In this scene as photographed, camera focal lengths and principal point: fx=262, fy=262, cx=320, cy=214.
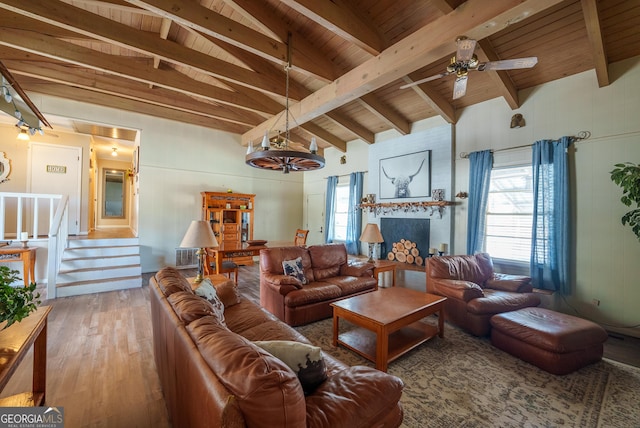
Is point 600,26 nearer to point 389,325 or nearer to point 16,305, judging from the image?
point 389,325

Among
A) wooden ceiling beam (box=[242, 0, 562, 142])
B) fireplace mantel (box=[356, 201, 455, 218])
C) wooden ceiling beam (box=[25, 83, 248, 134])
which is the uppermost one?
wooden ceiling beam (box=[25, 83, 248, 134])

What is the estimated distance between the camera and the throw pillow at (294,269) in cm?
358

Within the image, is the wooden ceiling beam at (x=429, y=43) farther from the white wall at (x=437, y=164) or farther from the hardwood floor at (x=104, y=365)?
the hardwood floor at (x=104, y=365)

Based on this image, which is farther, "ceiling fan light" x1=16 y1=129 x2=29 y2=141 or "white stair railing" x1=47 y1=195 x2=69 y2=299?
"ceiling fan light" x1=16 y1=129 x2=29 y2=141

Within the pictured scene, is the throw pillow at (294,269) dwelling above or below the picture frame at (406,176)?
below

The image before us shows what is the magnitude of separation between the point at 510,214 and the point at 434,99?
224 centimetres

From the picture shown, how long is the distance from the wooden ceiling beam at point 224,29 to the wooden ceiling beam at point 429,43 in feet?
1.62

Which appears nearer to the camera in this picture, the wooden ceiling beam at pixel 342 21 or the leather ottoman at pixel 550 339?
the leather ottoman at pixel 550 339

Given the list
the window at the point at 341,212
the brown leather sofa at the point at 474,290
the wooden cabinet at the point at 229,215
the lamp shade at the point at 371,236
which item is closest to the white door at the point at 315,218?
the window at the point at 341,212

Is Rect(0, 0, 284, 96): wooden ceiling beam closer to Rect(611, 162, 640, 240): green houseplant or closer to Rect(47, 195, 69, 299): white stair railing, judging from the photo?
Rect(47, 195, 69, 299): white stair railing

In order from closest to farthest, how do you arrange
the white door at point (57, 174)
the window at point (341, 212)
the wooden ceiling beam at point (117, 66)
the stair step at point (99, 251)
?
the wooden ceiling beam at point (117, 66), the stair step at point (99, 251), the white door at point (57, 174), the window at point (341, 212)

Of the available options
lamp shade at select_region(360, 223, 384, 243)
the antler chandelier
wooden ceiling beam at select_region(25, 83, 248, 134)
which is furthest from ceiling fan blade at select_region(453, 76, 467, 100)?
wooden ceiling beam at select_region(25, 83, 248, 134)

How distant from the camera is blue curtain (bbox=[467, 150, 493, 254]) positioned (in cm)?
432

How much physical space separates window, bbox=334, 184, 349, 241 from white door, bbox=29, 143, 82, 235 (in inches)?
241
